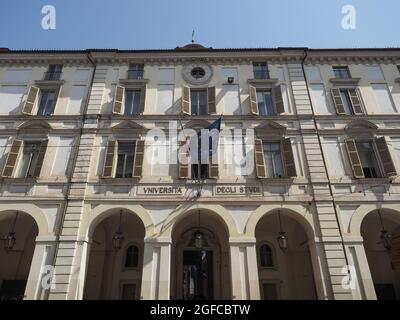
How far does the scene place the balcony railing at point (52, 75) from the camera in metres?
16.0

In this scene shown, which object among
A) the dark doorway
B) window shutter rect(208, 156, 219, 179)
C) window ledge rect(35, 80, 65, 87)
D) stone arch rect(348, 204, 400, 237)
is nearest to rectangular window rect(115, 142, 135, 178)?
window shutter rect(208, 156, 219, 179)

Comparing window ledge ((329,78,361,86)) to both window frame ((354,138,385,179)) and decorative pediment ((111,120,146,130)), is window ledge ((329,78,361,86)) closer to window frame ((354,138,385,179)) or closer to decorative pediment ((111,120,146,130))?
window frame ((354,138,385,179))

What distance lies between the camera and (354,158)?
512 inches

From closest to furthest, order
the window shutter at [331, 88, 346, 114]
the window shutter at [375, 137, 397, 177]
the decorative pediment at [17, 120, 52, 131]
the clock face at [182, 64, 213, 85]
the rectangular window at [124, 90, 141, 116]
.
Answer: the window shutter at [375, 137, 397, 177], the decorative pediment at [17, 120, 52, 131], the window shutter at [331, 88, 346, 114], the rectangular window at [124, 90, 141, 116], the clock face at [182, 64, 213, 85]

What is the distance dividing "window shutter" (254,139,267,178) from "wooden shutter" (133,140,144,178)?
5499 millimetres

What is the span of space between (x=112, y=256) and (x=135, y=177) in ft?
15.4

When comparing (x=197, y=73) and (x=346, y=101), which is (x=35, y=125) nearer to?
(x=197, y=73)

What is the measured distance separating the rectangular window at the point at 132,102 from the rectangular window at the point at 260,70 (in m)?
6.95

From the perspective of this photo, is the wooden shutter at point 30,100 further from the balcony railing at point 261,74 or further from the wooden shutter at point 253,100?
the balcony railing at point 261,74

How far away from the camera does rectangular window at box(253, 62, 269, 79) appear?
15977 millimetres

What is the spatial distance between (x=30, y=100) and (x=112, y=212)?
26.3 feet

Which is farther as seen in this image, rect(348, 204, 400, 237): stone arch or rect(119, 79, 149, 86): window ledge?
rect(119, 79, 149, 86): window ledge

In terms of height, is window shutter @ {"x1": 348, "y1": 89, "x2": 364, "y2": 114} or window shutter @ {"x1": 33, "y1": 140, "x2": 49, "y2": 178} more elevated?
window shutter @ {"x1": 348, "y1": 89, "x2": 364, "y2": 114}

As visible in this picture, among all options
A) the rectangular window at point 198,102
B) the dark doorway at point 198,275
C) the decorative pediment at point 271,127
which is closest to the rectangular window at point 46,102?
the rectangular window at point 198,102
